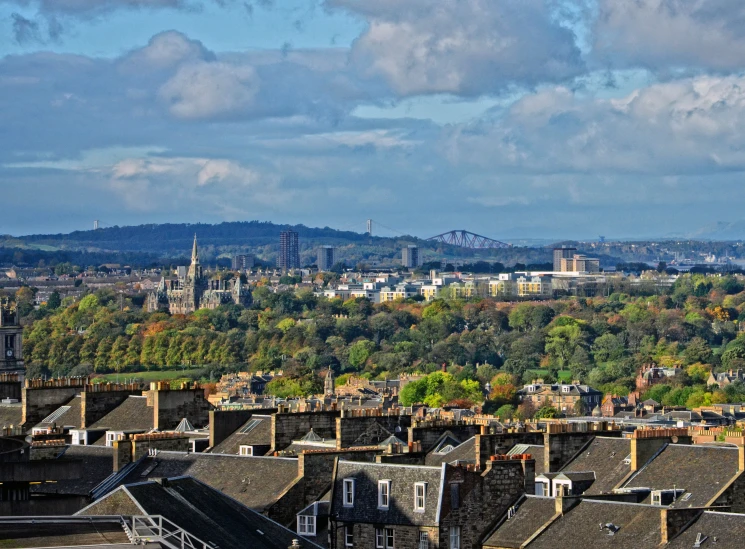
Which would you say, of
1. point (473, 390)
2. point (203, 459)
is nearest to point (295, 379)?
point (473, 390)

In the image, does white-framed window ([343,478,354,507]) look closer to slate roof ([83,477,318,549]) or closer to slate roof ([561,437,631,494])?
slate roof ([83,477,318,549])

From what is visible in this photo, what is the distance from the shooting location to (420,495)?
40.3 m

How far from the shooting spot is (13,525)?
30.2 meters

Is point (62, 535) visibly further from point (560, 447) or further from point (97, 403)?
point (97, 403)

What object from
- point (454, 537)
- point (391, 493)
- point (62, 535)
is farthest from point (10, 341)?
point (62, 535)

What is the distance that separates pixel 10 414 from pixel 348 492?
20.8 m

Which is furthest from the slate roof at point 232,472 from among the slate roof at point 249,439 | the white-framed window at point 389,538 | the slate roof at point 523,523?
the slate roof at point 523,523

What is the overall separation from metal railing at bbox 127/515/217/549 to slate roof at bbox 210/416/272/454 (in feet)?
54.8

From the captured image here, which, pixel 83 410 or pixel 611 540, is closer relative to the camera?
pixel 611 540

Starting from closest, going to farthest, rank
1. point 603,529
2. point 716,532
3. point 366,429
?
point 716,532 → point 603,529 → point 366,429

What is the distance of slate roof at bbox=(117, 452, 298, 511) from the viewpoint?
4303cm

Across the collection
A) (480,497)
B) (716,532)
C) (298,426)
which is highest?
(298,426)

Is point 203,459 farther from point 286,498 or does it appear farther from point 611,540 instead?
point 611,540

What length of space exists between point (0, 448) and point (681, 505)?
12.8m
